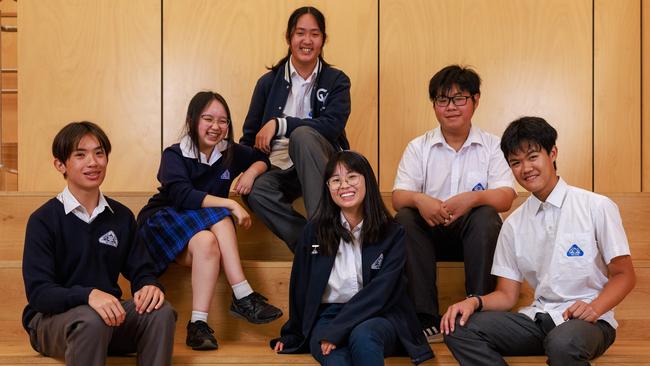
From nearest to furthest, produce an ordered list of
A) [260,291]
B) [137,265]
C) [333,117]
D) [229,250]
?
[137,265], [229,250], [260,291], [333,117]

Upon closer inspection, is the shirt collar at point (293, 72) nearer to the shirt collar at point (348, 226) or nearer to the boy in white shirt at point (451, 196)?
the boy in white shirt at point (451, 196)

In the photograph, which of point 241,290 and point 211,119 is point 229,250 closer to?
point 241,290

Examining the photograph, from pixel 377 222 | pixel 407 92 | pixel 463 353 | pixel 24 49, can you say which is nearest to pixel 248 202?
pixel 377 222

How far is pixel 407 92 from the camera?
12.4ft

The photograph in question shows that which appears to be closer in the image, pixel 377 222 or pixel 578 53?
pixel 377 222

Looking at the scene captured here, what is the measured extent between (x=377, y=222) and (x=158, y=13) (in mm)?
1826

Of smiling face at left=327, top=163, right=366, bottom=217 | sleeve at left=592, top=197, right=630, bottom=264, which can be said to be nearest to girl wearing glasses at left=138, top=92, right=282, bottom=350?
smiling face at left=327, top=163, right=366, bottom=217

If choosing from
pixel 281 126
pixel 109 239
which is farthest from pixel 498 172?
pixel 109 239

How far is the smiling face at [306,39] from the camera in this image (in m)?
3.03

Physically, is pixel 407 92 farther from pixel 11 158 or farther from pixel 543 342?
pixel 11 158

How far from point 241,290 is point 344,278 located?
0.32 meters

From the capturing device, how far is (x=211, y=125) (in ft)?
8.91

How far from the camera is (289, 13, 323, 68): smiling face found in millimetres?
3031

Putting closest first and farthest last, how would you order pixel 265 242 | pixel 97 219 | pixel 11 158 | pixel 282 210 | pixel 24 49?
pixel 97 219 < pixel 282 210 < pixel 265 242 < pixel 24 49 < pixel 11 158
